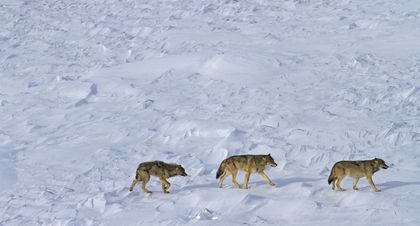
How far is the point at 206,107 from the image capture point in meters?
16.1

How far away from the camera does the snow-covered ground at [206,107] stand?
9953 mm

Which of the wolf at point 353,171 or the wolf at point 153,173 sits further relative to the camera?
the wolf at point 153,173

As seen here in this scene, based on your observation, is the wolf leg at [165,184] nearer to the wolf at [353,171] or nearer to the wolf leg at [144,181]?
the wolf leg at [144,181]

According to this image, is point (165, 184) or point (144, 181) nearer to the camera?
point (144, 181)

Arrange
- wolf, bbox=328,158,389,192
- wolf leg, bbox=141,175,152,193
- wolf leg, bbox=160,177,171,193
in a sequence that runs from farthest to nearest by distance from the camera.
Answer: wolf leg, bbox=160,177,171,193
wolf leg, bbox=141,175,152,193
wolf, bbox=328,158,389,192

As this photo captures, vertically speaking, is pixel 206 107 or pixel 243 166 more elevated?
pixel 243 166

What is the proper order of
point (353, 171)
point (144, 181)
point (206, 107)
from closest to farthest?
point (353, 171), point (144, 181), point (206, 107)

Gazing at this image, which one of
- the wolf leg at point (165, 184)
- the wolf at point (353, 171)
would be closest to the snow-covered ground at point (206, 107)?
the wolf at point (353, 171)

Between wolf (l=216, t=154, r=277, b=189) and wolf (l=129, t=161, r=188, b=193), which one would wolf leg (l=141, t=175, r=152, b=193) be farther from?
wolf (l=216, t=154, r=277, b=189)

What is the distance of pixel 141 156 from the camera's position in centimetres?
1320

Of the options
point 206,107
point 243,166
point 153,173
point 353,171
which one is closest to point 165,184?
point 153,173

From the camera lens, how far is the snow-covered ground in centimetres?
995

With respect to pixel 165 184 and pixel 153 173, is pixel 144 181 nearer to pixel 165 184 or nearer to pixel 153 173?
pixel 153 173

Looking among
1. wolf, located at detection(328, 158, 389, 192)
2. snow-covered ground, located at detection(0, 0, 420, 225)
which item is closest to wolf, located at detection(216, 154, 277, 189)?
snow-covered ground, located at detection(0, 0, 420, 225)
